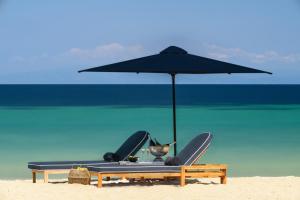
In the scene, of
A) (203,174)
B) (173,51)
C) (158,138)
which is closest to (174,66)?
(173,51)

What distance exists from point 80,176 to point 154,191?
0.93 metres

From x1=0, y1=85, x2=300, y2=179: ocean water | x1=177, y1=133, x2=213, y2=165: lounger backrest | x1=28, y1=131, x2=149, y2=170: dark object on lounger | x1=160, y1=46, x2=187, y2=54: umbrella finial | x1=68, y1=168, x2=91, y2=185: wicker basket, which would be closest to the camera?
x1=177, y1=133, x2=213, y2=165: lounger backrest

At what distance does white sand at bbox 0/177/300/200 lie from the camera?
9.97 meters

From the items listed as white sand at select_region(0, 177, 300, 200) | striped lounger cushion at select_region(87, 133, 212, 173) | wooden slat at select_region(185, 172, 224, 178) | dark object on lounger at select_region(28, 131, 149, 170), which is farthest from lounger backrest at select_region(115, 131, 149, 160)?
wooden slat at select_region(185, 172, 224, 178)

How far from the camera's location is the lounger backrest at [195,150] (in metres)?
10.5

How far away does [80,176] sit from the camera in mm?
10797

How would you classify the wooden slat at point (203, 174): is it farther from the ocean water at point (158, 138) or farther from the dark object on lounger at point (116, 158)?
the ocean water at point (158, 138)

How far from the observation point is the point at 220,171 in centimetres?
1088

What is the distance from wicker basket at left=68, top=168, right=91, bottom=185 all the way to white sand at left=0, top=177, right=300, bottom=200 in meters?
0.10

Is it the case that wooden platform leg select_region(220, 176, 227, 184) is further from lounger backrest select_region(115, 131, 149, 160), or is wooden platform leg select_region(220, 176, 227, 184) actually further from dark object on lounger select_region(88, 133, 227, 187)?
lounger backrest select_region(115, 131, 149, 160)

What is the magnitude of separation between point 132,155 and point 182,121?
20888 mm

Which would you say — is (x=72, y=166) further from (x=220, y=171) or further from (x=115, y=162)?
(x=220, y=171)

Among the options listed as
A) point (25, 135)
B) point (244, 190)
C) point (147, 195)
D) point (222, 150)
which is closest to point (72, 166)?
point (147, 195)

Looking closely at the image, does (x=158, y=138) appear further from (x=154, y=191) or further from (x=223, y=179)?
(x=154, y=191)
